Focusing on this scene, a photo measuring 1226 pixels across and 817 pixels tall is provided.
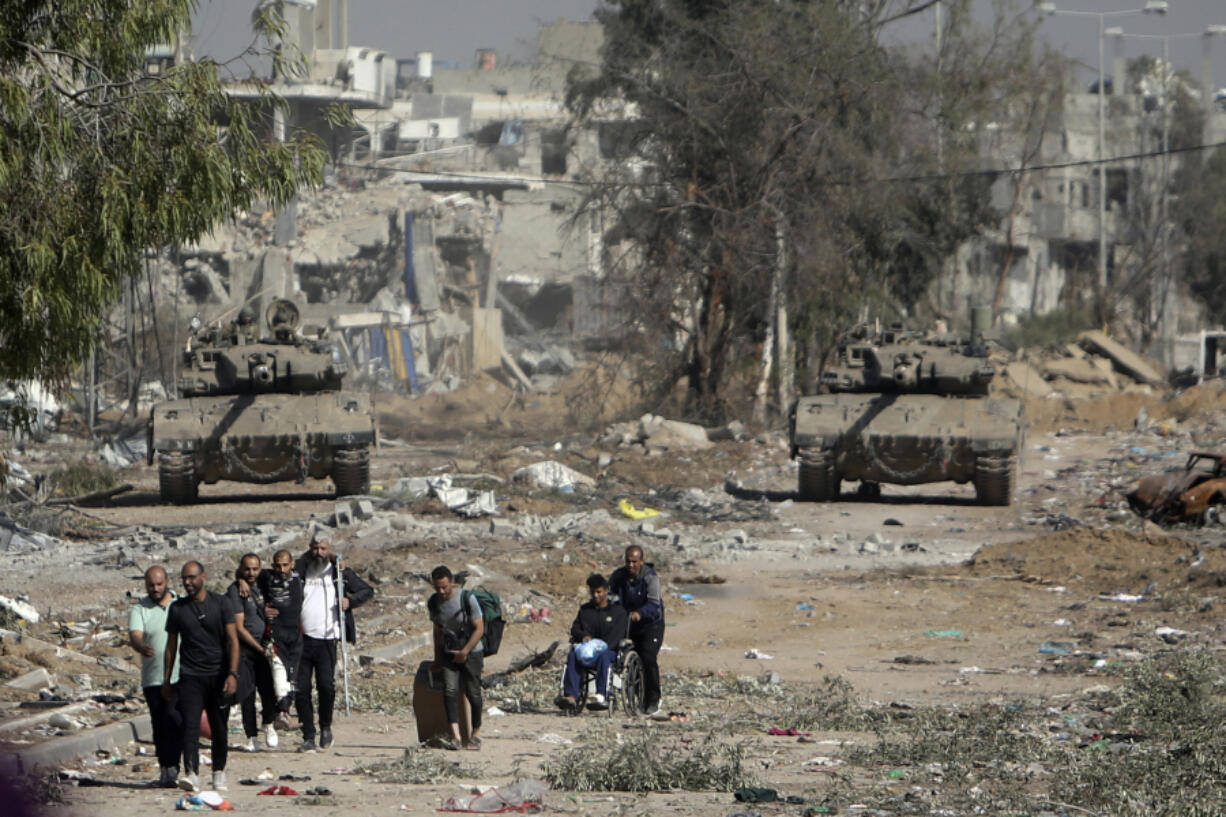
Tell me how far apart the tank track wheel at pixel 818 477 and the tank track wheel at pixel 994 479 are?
6.06 ft

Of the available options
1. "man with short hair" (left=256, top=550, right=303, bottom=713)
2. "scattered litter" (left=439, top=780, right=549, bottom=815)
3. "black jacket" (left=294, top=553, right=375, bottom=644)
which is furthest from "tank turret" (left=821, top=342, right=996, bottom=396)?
"scattered litter" (left=439, top=780, right=549, bottom=815)

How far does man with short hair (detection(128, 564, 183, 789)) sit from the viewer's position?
8.39 meters

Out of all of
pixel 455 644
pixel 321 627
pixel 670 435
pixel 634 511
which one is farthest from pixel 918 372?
pixel 321 627

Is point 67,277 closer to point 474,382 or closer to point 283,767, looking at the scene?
point 283,767

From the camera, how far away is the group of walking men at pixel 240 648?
27.4 feet

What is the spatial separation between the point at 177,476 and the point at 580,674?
11689mm

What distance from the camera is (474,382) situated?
44.4 m

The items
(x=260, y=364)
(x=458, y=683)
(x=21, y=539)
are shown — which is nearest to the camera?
(x=458, y=683)

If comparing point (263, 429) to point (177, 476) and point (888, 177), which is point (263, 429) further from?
point (888, 177)

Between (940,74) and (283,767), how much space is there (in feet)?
114

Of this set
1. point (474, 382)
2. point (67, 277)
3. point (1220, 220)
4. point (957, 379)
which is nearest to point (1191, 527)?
point (957, 379)

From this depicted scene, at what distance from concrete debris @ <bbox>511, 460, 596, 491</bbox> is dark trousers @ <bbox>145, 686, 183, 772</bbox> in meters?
14.1

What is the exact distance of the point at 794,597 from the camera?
1571cm

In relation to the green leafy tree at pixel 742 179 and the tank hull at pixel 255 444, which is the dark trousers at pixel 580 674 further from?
the green leafy tree at pixel 742 179
